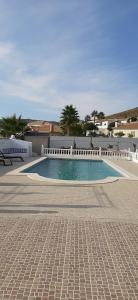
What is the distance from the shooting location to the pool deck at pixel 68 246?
11.9ft

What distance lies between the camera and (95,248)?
490cm

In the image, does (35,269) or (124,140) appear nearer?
(35,269)

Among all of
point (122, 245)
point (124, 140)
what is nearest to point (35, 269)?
point (122, 245)

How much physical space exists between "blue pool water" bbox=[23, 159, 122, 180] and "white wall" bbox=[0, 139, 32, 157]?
1733 mm

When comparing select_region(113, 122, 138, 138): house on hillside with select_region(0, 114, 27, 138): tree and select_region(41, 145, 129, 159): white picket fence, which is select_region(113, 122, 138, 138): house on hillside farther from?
select_region(41, 145, 129, 159): white picket fence

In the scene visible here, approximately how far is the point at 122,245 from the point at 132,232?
2.41ft

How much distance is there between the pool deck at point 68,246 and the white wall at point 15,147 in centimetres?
1238

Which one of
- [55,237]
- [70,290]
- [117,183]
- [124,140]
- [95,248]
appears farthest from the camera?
[124,140]

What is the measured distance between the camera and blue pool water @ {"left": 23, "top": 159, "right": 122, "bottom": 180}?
628 inches

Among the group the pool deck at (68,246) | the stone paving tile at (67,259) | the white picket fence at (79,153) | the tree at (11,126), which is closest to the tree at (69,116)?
the tree at (11,126)

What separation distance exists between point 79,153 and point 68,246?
20.0 m

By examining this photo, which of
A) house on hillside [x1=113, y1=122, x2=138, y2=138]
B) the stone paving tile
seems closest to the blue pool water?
the stone paving tile

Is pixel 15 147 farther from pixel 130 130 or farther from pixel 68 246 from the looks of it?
pixel 130 130

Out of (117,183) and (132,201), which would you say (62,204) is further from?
(117,183)
